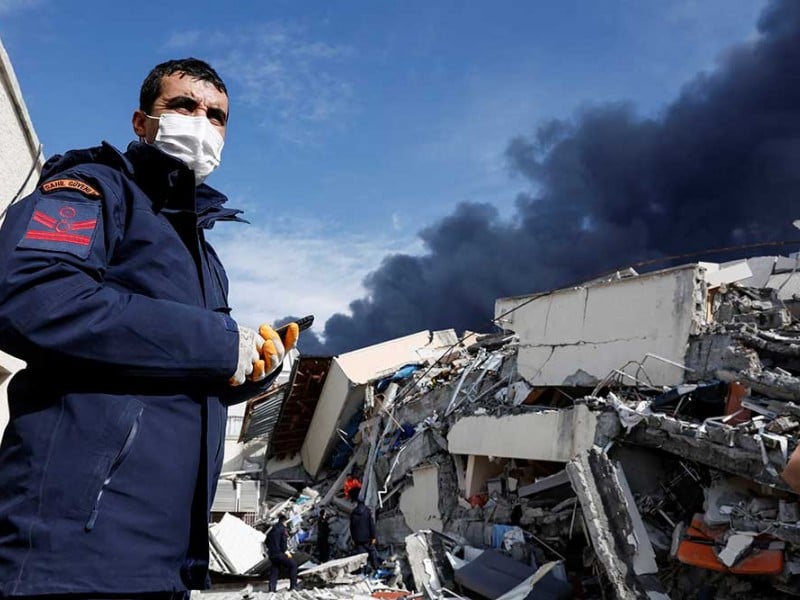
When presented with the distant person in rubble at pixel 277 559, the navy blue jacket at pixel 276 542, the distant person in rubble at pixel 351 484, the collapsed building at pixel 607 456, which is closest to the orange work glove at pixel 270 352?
the collapsed building at pixel 607 456

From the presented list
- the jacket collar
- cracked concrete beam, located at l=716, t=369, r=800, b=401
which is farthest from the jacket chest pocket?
cracked concrete beam, located at l=716, t=369, r=800, b=401

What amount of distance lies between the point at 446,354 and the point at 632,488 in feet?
25.8

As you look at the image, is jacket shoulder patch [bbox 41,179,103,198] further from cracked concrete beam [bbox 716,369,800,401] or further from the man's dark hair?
cracked concrete beam [bbox 716,369,800,401]

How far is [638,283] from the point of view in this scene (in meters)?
9.93

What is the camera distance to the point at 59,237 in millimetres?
1268

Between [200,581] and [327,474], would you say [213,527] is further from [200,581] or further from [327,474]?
[200,581]

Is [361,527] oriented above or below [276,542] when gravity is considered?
above

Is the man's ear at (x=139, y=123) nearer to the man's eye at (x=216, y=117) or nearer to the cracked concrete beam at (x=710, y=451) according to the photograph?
the man's eye at (x=216, y=117)

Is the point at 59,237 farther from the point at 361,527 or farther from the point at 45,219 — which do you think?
the point at 361,527

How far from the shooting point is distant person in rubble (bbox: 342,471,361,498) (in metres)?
15.9

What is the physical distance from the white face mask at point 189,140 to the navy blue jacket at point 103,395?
0.22 meters

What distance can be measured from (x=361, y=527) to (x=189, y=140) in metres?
11.2

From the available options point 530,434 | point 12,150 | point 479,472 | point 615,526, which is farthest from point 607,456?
point 12,150

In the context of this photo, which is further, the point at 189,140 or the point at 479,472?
the point at 479,472
